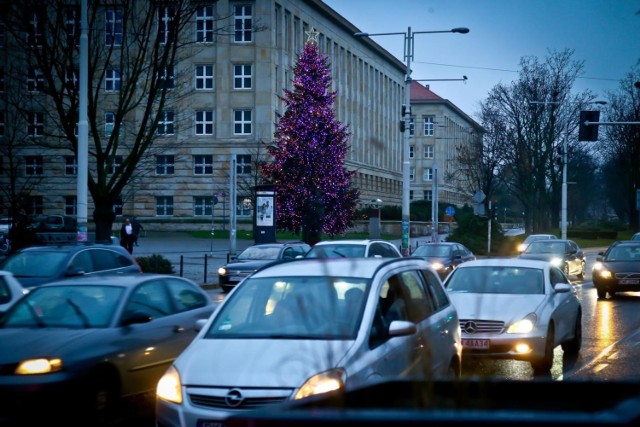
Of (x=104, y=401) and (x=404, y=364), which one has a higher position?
(x=404, y=364)

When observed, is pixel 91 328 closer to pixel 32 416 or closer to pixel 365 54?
pixel 32 416

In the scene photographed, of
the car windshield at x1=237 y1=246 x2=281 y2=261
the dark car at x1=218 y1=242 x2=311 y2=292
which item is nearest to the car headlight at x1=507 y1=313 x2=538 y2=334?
the dark car at x1=218 y1=242 x2=311 y2=292

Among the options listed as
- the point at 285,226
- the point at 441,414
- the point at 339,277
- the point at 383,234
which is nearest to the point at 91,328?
the point at 339,277

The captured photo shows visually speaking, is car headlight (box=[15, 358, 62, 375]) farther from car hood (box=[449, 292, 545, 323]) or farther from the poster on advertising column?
the poster on advertising column

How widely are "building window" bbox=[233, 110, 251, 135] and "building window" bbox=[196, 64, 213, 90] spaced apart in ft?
9.83

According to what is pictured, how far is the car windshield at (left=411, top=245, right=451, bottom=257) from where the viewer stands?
2967cm

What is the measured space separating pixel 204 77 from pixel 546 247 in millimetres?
40984

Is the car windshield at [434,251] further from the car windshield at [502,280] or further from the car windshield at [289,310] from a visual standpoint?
the car windshield at [289,310]

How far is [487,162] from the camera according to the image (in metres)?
61.2

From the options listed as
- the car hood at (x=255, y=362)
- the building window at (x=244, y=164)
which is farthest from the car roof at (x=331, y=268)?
the building window at (x=244, y=164)

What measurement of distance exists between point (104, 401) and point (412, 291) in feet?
9.86

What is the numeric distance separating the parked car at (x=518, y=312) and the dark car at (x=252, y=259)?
12421mm

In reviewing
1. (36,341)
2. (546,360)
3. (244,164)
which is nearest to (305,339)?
(36,341)

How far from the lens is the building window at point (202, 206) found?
69500mm
